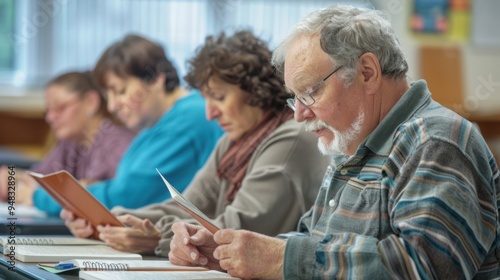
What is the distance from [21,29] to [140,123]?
3.71m

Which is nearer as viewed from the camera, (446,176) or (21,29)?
(446,176)

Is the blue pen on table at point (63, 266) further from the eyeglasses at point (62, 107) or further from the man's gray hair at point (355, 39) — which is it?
the eyeglasses at point (62, 107)

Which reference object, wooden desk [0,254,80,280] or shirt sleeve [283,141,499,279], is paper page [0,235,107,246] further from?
shirt sleeve [283,141,499,279]

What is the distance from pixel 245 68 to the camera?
2.46m

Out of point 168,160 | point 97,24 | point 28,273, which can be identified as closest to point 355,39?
point 28,273

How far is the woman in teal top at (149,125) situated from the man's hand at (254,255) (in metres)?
1.48

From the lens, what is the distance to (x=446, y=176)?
1.43 meters

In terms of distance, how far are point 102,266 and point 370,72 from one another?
2.14ft

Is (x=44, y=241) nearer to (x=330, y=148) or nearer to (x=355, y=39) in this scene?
(x=330, y=148)

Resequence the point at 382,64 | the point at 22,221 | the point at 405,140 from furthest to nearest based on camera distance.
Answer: the point at 22,221, the point at 382,64, the point at 405,140

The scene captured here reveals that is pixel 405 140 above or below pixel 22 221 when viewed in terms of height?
above

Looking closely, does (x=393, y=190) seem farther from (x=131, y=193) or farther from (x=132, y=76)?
(x=132, y=76)

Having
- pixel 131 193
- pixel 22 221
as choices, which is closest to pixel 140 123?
pixel 131 193

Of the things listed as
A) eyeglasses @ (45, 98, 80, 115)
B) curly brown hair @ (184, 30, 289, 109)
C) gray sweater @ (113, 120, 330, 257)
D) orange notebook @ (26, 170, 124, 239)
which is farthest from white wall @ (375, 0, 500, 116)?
orange notebook @ (26, 170, 124, 239)
